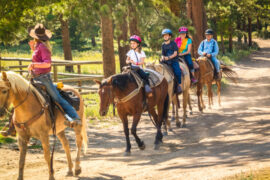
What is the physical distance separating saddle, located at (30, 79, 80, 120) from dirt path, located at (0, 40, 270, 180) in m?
1.40

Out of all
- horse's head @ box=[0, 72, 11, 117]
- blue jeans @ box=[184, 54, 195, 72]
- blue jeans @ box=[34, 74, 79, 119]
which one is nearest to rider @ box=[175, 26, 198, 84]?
blue jeans @ box=[184, 54, 195, 72]

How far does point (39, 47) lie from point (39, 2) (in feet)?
40.3

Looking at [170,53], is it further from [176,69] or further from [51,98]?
[51,98]

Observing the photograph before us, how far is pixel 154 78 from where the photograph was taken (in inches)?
427

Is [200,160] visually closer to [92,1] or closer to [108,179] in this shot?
[108,179]

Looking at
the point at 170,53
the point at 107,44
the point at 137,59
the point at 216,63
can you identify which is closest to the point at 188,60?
the point at 170,53

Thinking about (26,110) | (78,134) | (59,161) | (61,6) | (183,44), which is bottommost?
(59,161)

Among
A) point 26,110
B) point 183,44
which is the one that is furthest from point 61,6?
point 26,110

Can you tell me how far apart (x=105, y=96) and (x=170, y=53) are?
3.53 meters

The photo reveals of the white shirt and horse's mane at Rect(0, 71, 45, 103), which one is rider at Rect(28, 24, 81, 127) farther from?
the white shirt

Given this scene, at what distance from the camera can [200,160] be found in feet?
27.9

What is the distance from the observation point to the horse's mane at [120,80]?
959cm

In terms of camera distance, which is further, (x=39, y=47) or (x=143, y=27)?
(x=143, y=27)

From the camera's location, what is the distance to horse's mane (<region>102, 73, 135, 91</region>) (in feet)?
31.4
